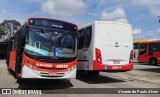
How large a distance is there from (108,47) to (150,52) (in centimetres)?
1718

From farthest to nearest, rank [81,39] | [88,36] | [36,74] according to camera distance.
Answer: [81,39], [88,36], [36,74]

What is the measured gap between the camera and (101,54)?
13.8m

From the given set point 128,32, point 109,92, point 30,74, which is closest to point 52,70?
point 30,74

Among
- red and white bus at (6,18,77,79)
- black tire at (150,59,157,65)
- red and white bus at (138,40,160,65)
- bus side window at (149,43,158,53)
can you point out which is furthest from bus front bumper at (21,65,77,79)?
black tire at (150,59,157,65)

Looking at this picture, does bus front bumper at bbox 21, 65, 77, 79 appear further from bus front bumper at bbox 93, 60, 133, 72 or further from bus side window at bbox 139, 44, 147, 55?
bus side window at bbox 139, 44, 147, 55

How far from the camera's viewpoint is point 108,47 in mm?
13977

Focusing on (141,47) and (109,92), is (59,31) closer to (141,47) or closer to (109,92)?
(109,92)

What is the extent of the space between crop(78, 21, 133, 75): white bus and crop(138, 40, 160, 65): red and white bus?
48.8 feet

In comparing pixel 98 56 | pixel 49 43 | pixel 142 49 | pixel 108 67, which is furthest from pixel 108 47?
pixel 142 49

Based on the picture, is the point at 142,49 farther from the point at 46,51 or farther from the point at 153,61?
the point at 46,51

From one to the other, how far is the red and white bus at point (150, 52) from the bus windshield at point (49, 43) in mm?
17932

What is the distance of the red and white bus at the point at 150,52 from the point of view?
28938 millimetres

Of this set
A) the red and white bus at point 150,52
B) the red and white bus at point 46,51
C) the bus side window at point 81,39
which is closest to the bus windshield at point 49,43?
the red and white bus at point 46,51

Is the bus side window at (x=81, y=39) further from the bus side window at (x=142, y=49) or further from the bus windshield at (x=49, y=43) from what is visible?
the bus side window at (x=142, y=49)
